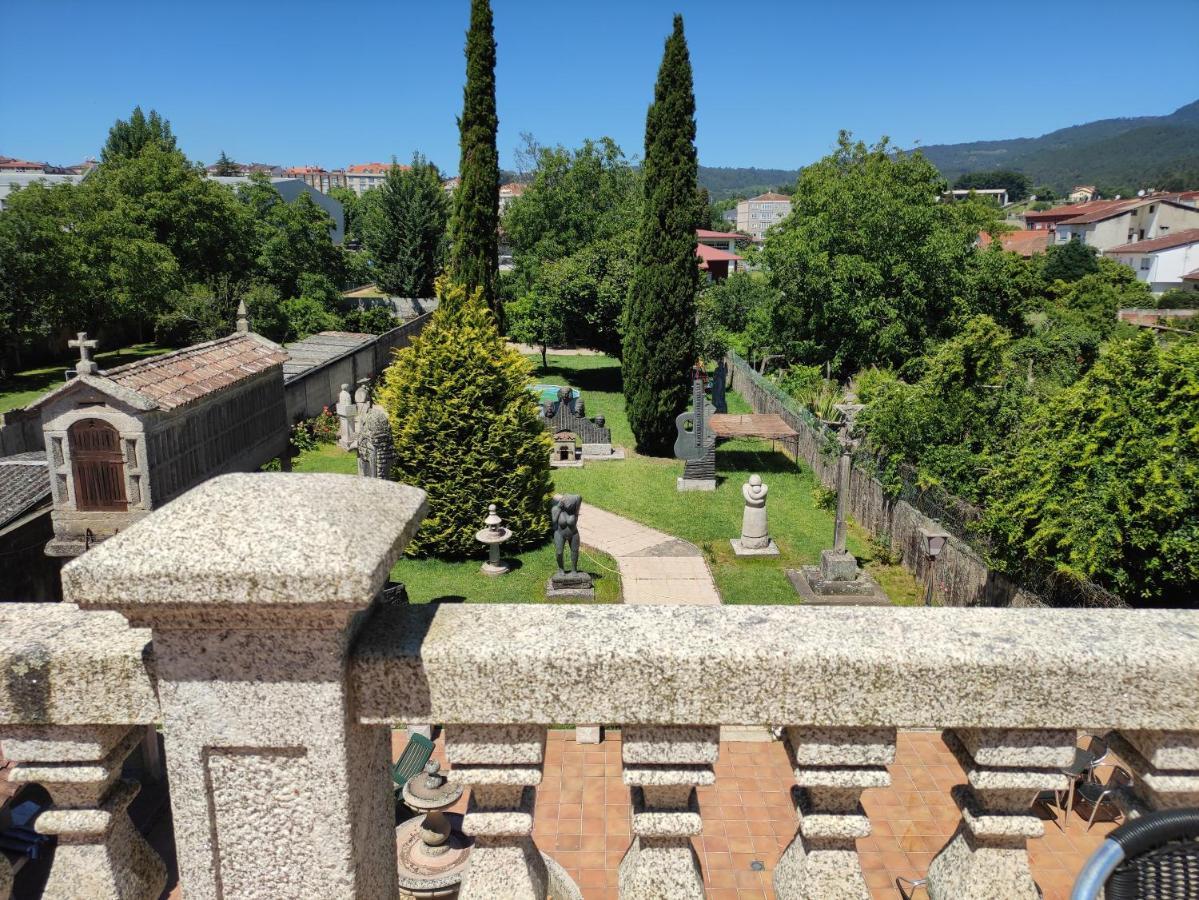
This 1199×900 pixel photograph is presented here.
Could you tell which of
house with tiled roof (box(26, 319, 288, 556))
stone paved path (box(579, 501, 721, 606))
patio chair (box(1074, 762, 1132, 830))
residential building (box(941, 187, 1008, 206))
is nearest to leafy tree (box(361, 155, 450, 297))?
residential building (box(941, 187, 1008, 206))

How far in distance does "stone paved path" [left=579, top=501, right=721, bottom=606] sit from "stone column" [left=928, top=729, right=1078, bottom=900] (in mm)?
10567

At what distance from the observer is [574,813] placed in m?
7.20

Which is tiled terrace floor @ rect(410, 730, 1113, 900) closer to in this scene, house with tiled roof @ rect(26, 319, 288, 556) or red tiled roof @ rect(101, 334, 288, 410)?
house with tiled roof @ rect(26, 319, 288, 556)

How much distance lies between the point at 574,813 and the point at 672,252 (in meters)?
16.7

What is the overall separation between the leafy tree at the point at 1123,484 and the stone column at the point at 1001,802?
928 cm

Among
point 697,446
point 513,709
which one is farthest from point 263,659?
point 697,446

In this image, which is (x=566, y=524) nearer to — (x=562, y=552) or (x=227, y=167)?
(x=562, y=552)

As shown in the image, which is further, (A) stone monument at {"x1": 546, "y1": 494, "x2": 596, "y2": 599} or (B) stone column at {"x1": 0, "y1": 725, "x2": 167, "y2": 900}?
(A) stone monument at {"x1": 546, "y1": 494, "x2": 596, "y2": 599}

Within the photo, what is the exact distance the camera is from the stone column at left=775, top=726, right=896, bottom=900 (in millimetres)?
2045

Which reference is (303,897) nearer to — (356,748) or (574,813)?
(356,748)

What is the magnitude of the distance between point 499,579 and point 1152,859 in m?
13.2

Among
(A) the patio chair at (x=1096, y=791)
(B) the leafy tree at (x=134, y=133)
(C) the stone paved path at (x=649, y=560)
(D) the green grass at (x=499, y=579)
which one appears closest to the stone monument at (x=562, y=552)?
(D) the green grass at (x=499, y=579)

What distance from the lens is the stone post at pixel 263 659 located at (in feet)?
5.89

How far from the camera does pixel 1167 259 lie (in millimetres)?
61250
